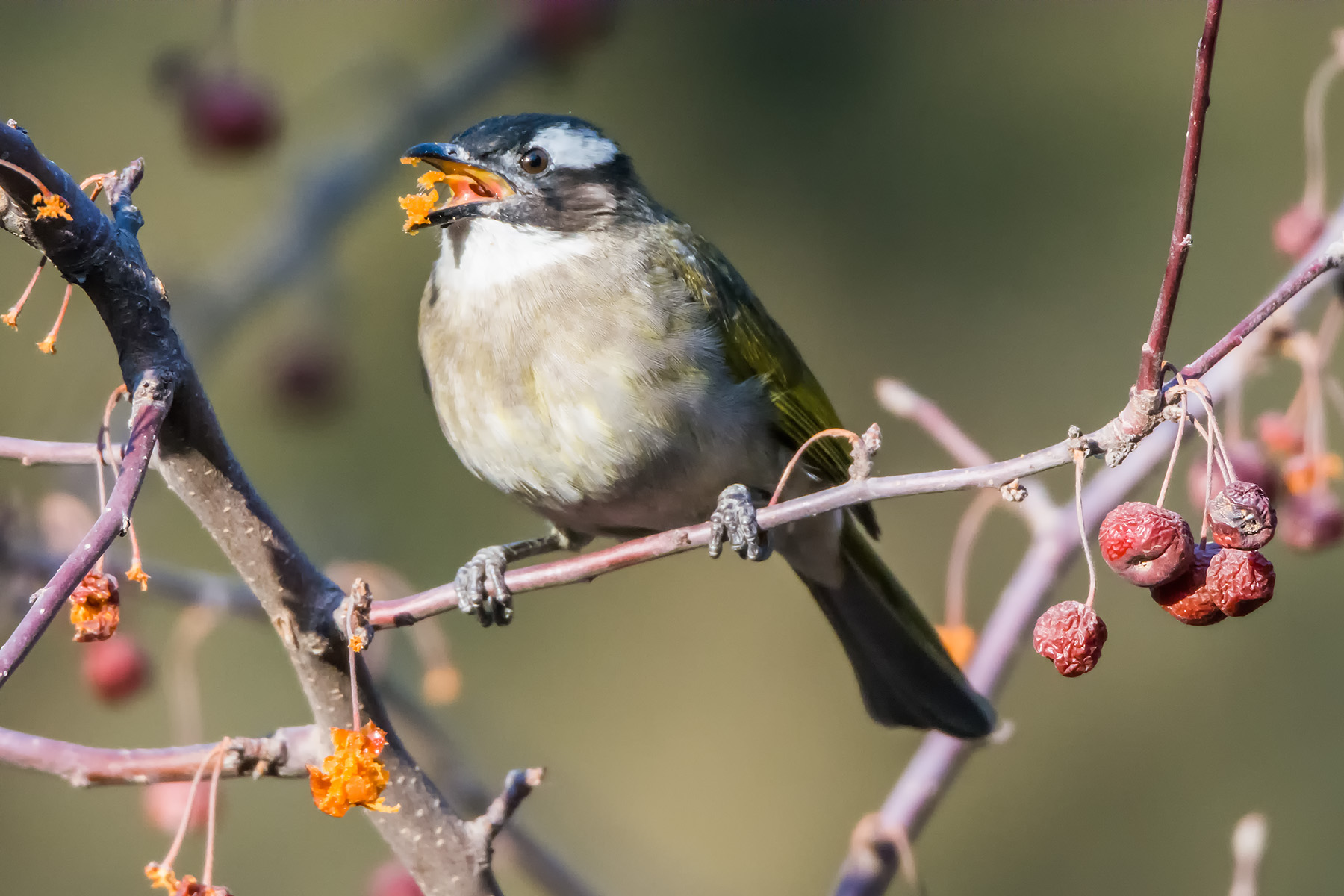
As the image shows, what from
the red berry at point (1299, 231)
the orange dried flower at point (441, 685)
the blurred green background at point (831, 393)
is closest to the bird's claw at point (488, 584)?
the orange dried flower at point (441, 685)

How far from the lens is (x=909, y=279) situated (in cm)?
680

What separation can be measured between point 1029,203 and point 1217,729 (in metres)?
2.77

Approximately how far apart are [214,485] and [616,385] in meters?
1.15

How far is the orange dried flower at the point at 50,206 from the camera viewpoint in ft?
4.18

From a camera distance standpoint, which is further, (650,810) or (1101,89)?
(1101,89)

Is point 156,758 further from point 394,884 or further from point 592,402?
point 592,402

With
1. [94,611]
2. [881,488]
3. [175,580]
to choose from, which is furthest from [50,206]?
[175,580]

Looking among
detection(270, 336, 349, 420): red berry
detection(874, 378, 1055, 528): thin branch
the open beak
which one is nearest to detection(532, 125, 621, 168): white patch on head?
the open beak

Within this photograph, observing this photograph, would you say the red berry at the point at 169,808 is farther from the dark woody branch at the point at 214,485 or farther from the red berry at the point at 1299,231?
the red berry at the point at 1299,231

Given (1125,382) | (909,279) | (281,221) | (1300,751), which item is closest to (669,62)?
(909,279)

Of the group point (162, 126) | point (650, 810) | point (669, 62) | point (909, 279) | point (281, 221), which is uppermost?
point (162, 126)

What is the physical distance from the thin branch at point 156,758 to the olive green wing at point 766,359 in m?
1.43

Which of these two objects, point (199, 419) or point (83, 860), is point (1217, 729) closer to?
point (83, 860)

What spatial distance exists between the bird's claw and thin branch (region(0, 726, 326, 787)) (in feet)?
2.41
